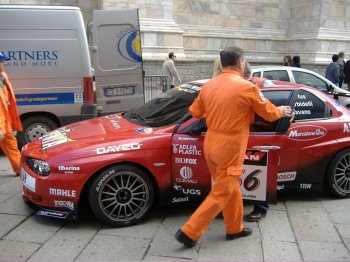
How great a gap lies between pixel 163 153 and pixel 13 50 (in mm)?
3878

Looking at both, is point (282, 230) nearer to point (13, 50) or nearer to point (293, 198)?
point (293, 198)

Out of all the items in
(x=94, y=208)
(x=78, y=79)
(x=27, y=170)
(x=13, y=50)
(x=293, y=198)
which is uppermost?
(x=13, y=50)

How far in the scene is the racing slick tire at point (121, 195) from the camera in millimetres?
4020

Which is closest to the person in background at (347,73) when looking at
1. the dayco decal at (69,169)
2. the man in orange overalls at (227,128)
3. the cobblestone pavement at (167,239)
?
the cobblestone pavement at (167,239)

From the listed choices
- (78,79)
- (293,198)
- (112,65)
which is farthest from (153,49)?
(293,198)

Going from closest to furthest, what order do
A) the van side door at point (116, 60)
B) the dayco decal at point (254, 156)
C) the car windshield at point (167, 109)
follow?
1. the dayco decal at point (254, 156)
2. the car windshield at point (167, 109)
3. the van side door at point (116, 60)

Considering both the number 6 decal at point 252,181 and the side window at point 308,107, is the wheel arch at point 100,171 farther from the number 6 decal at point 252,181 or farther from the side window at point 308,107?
the side window at point 308,107

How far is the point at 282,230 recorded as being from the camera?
4172 millimetres

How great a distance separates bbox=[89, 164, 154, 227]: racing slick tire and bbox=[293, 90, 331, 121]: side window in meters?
1.96

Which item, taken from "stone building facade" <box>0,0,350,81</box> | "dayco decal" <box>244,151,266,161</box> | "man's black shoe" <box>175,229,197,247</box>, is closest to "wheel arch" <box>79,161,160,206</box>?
"man's black shoe" <box>175,229,197,247</box>

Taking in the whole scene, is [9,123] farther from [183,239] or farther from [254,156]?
[254,156]

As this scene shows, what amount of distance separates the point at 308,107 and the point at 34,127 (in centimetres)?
458

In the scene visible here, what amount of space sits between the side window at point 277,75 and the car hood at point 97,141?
16.1 feet

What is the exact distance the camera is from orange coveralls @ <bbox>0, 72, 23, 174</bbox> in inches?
216
